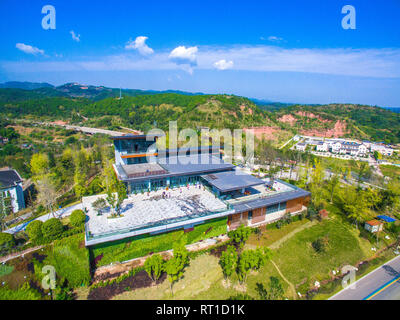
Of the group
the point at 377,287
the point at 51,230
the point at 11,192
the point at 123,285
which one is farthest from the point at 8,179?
the point at 377,287

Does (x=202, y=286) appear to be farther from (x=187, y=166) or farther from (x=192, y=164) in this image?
(x=192, y=164)

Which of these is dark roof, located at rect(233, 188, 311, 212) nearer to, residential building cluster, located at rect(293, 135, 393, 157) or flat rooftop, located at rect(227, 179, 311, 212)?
flat rooftop, located at rect(227, 179, 311, 212)

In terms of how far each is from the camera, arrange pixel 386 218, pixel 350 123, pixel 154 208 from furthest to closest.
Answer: pixel 350 123
pixel 386 218
pixel 154 208

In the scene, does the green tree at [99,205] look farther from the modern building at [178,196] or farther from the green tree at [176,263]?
the green tree at [176,263]

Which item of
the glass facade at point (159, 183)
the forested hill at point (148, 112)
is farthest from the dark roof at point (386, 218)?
the forested hill at point (148, 112)

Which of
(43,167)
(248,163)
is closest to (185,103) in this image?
(248,163)
